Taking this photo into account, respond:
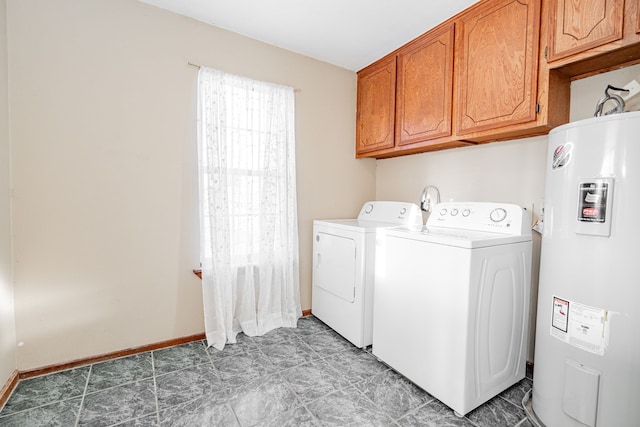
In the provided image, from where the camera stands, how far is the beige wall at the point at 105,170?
1.75 metres

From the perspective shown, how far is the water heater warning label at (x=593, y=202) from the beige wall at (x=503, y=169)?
0.66m

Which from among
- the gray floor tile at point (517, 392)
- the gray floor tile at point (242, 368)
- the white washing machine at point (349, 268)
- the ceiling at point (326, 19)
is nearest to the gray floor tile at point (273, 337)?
the gray floor tile at point (242, 368)

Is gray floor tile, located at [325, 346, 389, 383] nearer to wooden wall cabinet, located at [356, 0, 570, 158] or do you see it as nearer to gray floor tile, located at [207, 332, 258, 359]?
gray floor tile, located at [207, 332, 258, 359]

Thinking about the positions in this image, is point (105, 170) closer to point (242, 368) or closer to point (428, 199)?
point (242, 368)

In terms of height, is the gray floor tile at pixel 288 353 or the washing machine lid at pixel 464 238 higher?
the washing machine lid at pixel 464 238

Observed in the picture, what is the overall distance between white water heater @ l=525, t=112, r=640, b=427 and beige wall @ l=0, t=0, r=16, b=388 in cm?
290

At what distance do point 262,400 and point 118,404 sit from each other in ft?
2.57

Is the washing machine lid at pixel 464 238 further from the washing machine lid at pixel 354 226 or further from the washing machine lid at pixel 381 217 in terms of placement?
the washing machine lid at pixel 381 217

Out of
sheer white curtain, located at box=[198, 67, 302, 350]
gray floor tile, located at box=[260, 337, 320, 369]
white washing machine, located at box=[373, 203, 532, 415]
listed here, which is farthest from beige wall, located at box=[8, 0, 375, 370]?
white washing machine, located at box=[373, 203, 532, 415]

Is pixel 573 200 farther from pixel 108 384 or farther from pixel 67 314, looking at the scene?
pixel 67 314

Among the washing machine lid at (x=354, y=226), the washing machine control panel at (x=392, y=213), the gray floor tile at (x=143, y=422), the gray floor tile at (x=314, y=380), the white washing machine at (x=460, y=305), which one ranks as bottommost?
the gray floor tile at (x=314, y=380)

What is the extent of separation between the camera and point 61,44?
1.79 m

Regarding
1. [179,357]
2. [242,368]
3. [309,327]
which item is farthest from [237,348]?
[309,327]

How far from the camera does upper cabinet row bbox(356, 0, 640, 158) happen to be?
144 cm
